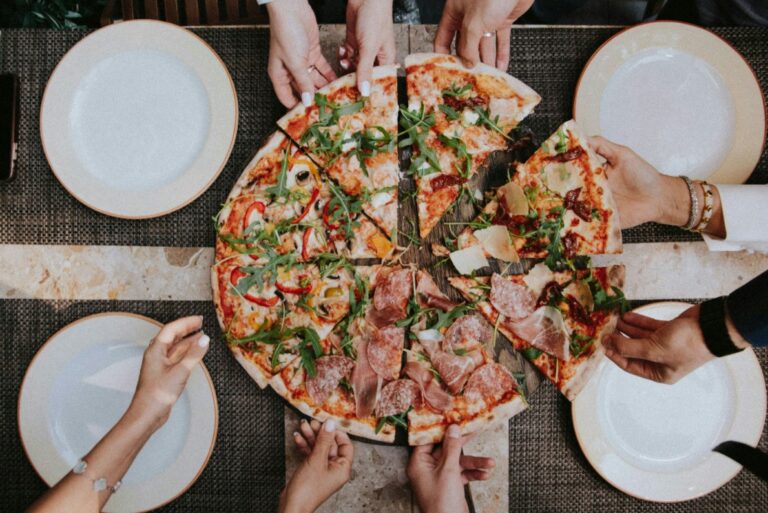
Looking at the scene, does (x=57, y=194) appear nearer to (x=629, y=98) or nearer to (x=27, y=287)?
(x=27, y=287)

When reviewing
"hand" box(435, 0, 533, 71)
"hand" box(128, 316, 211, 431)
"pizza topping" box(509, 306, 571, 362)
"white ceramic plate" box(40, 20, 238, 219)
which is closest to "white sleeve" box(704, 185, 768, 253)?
"pizza topping" box(509, 306, 571, 362)

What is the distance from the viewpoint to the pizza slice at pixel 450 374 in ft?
8.11

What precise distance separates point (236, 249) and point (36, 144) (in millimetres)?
1169

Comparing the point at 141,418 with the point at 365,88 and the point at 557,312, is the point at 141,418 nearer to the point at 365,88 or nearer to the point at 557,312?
the point at 365,88

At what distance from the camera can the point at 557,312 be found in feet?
7.98

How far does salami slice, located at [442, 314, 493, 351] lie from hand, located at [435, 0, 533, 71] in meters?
1.18

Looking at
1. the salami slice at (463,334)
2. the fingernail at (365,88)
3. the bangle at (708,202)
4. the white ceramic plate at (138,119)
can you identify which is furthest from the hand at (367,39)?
the bangle at (708,202)

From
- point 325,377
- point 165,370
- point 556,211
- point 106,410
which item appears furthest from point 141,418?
point 556,211

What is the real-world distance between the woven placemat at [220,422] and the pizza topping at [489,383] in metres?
0.92

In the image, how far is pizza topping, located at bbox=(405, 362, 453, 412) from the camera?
97.0 inches

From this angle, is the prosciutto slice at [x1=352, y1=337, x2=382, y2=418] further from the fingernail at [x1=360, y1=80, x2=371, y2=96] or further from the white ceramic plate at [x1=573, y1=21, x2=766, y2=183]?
the white ceramic plate at [x1=573, y1=21, x2=766, y2=183]

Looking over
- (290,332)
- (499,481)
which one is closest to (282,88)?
(290,332)

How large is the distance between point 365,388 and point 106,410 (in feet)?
3.98

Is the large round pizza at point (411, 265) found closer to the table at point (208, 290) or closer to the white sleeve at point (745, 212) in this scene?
the table at point (208, 290)
